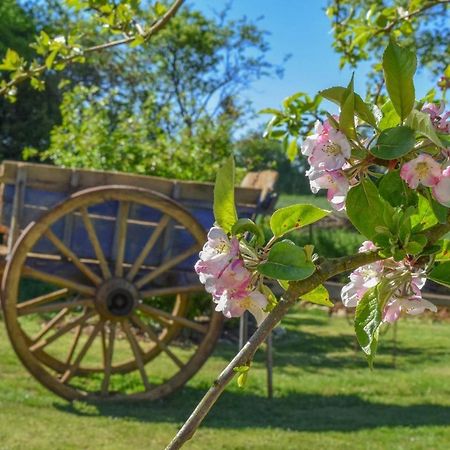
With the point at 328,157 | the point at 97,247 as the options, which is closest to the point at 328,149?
the point at 328,157

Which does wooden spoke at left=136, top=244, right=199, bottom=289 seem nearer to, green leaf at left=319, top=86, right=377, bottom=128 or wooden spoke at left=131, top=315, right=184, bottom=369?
wooden spoke at left=131, top=315, right=184, bottom=369

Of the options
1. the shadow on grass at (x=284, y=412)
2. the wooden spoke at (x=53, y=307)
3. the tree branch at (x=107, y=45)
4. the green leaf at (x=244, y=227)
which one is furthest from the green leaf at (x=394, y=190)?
the wooden spoke at (x=53, y=307)

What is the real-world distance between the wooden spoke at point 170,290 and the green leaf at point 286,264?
5371mm

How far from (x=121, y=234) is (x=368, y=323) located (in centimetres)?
547

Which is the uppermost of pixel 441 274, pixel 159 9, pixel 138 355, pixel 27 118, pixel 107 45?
pixel 27 118

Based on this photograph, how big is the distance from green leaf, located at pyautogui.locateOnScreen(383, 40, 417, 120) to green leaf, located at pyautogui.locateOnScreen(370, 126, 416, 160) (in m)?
0.02

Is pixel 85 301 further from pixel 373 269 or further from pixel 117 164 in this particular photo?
pixel 373 269

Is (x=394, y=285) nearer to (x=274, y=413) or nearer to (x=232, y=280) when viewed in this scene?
(x=232, y=280)

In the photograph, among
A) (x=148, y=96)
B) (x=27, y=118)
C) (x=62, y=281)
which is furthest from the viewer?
(x=27, y=118)

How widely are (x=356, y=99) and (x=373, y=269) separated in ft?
0.65

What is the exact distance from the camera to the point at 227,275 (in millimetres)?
949

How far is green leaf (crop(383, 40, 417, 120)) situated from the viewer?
907mm

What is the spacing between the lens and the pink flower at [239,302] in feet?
3.19

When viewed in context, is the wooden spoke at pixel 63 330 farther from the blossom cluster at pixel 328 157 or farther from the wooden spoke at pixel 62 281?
the blossom cluster at pixel 328 157
